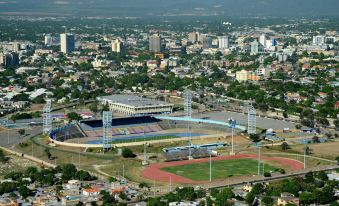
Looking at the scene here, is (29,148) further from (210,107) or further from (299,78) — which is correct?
(299,78)

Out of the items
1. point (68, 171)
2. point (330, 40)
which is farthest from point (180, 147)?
point (330, 40)

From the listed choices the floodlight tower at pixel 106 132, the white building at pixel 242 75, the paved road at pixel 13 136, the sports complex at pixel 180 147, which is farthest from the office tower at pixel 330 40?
the floodlight tower at pixel 106 132

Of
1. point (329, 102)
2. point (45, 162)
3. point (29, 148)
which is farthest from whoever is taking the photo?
point (329, 102)

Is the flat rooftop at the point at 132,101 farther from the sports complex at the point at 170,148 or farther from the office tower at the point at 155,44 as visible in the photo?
the office tower at the point at 155,44

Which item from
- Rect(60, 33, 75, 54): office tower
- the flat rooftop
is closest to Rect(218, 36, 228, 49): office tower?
Rect(60, 33, 75, 54): office tower

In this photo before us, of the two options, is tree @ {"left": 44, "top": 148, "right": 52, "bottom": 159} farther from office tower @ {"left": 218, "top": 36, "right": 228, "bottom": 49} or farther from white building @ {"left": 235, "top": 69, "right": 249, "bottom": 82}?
office tower @ {"left": 218, "top": 36, "right": 228, "bottom": 49}

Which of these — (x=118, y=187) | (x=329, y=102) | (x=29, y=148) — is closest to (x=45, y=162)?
(x=29, y=148)
